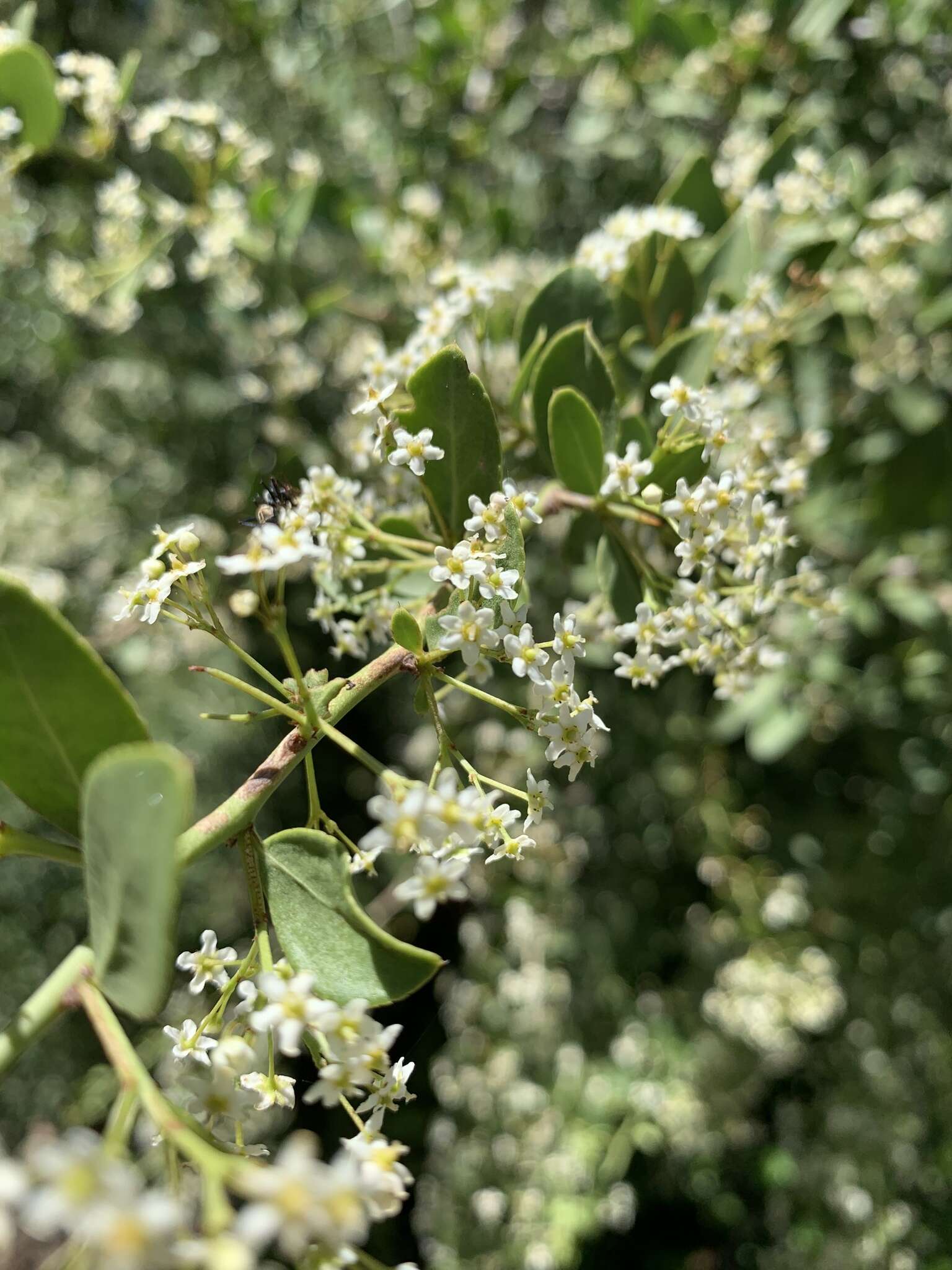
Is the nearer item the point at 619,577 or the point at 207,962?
the point at 207,962

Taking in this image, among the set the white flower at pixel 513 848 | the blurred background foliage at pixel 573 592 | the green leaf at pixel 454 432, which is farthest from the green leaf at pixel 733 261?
the white flower at pixel 513 848

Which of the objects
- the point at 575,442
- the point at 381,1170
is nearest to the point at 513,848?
the point at 381,1170

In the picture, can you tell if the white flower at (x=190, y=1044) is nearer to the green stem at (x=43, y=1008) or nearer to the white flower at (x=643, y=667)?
the green stem at (x=43, y=1008)

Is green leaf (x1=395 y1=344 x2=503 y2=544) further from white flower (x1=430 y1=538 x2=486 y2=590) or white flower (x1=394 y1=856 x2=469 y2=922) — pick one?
white flower (x1=394 y1=856 x2=469 y2=922)

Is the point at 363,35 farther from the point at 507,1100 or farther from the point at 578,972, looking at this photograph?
the point at 507,1100

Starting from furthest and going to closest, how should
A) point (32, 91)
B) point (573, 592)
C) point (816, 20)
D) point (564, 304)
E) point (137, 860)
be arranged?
point (573, 592)
point (816, 20)
point (32, 91)
point (564, 304)
point (137, 860)

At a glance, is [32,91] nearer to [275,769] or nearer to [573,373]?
[573,373]
